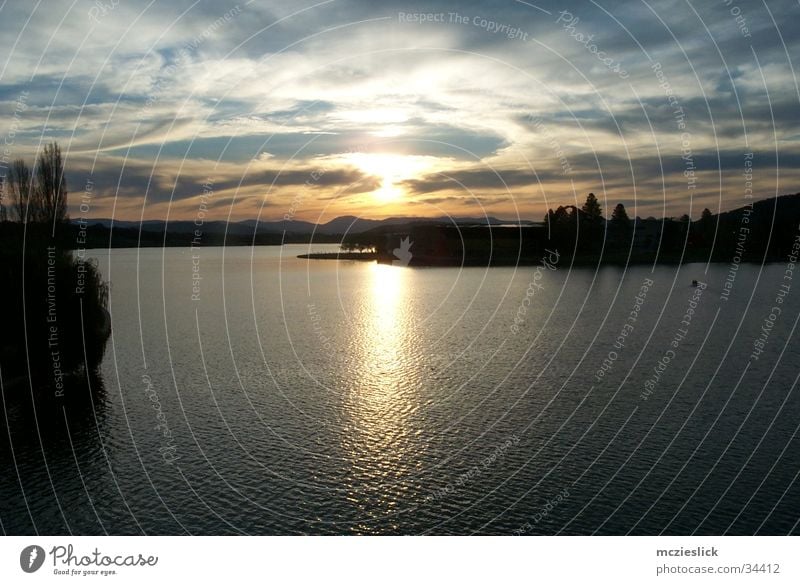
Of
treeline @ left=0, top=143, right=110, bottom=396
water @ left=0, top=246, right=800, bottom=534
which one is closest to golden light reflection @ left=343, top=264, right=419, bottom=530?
water @ left=0, top=246, right=800, bottom=534

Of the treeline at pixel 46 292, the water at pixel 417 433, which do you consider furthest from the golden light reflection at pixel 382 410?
the treeline at pixel 46 292

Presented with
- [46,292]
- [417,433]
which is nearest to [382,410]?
[417,433]

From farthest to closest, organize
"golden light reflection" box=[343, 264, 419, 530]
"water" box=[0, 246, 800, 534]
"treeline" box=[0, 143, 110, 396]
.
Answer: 1. "treeline" box=[0, 143, 110, 396]
2. "golden light reflection" box=[343, 264, 419, 530]
3. "water" box=[0, 246, 800, 534]

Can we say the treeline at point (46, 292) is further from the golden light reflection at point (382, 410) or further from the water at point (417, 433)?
the golden light reflection at point (382, 410)

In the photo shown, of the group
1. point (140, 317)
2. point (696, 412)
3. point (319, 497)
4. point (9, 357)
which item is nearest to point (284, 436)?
point (319, 497)

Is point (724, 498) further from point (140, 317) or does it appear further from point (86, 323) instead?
point (140, 317)

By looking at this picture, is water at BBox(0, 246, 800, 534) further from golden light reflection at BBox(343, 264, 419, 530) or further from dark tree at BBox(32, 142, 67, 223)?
dark tree at BBox(32, 142, 67, 223)
